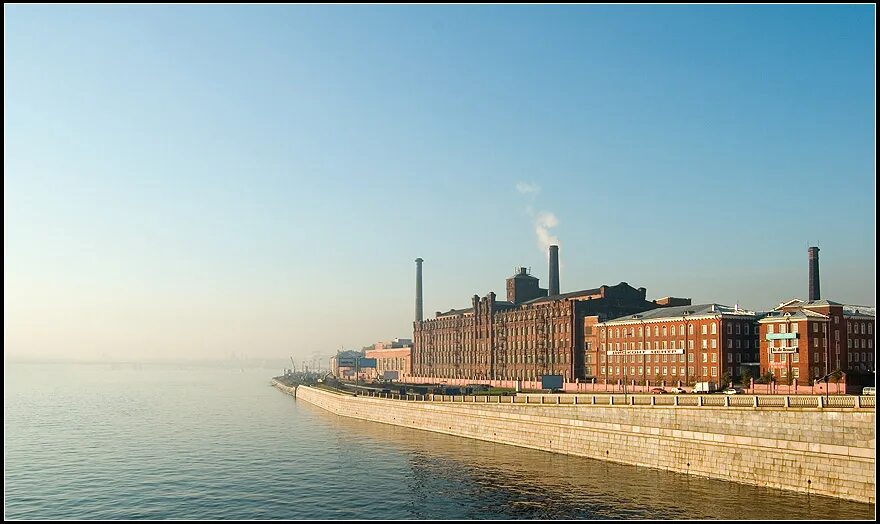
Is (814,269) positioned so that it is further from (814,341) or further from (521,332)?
(521,332)

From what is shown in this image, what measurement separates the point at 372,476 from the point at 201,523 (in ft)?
67.3

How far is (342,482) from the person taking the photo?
6431 centimetres

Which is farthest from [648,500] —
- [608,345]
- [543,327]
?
[543,327]

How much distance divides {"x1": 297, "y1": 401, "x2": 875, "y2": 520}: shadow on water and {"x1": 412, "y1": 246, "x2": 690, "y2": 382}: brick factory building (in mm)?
62783

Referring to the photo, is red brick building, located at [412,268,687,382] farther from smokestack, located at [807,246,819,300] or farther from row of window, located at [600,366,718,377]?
smokestack, located at [807,246,819,300]

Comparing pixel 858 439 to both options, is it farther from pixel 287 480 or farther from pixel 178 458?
pixel 178 458

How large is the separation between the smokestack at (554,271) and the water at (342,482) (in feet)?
271

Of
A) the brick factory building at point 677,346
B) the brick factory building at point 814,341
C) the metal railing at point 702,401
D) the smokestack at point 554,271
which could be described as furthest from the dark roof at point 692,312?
the smokestack at point 554,271

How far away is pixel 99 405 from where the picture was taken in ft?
550

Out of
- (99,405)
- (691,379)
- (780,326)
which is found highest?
(780,326)

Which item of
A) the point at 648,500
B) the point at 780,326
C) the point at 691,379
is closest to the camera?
the point at 648,500

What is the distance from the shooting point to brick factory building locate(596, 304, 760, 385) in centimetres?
10300

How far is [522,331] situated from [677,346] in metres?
46.9

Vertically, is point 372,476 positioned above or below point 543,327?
below
